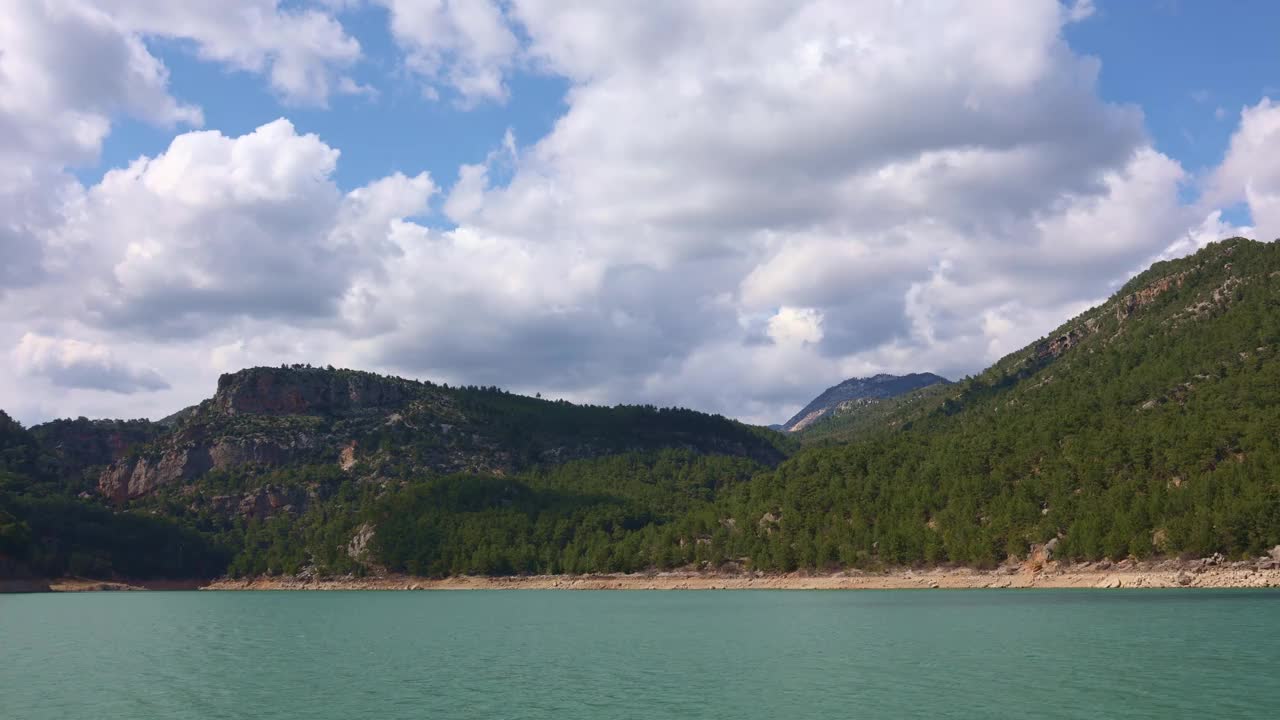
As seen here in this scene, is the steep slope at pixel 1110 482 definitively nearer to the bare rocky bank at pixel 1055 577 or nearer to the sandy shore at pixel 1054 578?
the bare rocky bank at pixel 1055 577

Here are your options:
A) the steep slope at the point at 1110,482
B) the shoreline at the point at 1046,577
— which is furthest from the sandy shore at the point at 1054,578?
the steep slope at the point at 1110,482

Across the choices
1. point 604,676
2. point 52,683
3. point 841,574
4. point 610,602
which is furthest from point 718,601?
point 52,683

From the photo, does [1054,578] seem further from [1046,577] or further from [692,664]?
[692,664]

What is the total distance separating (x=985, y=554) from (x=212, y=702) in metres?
128

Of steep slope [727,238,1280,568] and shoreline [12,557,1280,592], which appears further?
steep slope [727,238,1280,568]

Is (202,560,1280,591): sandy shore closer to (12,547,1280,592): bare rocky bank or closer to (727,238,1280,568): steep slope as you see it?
(12,547,1280,592): bare rocky bank

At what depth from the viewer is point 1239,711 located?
140 ft

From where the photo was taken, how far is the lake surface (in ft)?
159

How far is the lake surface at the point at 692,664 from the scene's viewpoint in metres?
48.6

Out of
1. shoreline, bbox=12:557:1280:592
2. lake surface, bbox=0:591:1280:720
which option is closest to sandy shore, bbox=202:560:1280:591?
shoreline, bbox=12:557:1280:592

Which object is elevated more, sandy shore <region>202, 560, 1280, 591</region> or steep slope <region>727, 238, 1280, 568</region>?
steep slope <region>727, 238, 1280, 568</region>

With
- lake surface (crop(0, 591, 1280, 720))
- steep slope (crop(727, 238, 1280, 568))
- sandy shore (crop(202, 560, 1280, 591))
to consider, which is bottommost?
lake surface (crop(0, 591, 1280, 720))

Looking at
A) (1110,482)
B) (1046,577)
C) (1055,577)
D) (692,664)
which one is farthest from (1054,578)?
(692,664)

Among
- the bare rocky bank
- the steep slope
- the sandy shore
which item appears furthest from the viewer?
the steep slope
